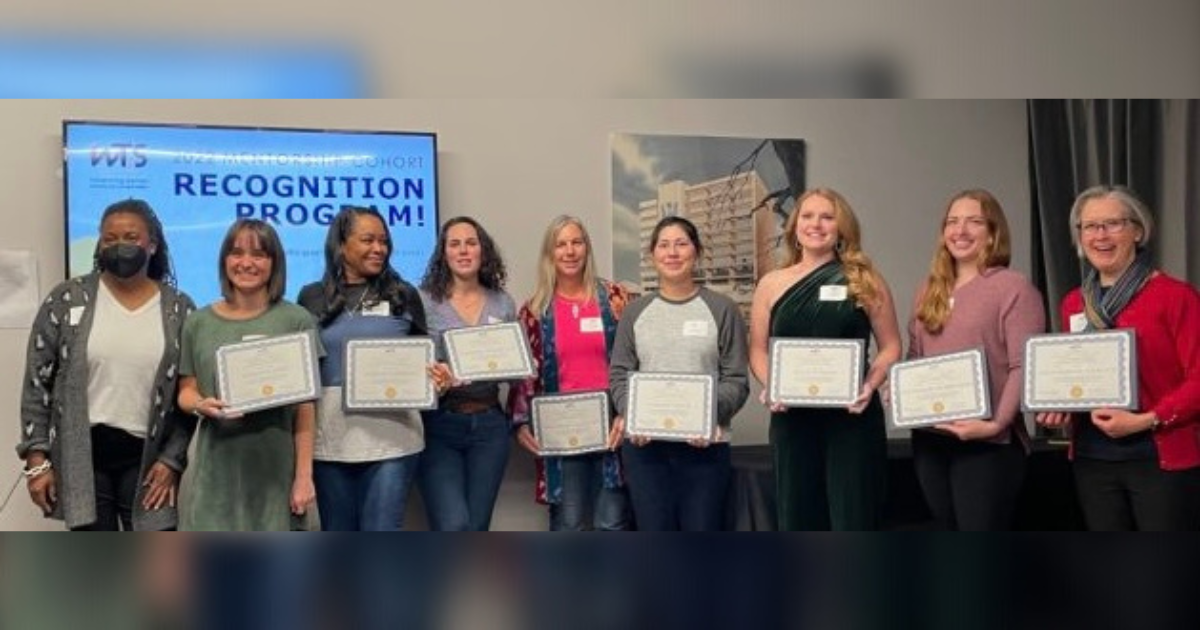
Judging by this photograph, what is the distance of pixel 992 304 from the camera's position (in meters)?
2.72

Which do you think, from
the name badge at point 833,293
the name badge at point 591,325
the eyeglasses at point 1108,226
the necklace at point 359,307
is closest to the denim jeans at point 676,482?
the name badge at point 591,325

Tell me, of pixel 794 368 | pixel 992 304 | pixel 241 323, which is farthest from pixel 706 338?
pixel 241 323

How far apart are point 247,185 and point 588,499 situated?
1.07m

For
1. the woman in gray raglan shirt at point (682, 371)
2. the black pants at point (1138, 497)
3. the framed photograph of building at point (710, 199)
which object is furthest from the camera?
the framed photograph of building at point (710, 199)

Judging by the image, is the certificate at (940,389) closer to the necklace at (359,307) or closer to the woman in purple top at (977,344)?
the woman in purple top at (977,344)

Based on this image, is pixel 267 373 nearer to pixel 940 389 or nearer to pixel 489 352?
pixel 489 352

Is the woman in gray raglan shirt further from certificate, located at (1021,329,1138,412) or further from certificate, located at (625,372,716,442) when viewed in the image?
certificate, located at (1021,329,1138,412)

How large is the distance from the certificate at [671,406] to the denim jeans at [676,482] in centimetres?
5

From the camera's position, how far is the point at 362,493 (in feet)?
9.33

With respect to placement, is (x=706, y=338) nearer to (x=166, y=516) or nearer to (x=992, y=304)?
(x=992, y=304)

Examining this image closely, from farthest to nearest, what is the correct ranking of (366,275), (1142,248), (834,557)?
(366,275)
(1142,248)
(834,557)

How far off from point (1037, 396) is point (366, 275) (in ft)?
4.66

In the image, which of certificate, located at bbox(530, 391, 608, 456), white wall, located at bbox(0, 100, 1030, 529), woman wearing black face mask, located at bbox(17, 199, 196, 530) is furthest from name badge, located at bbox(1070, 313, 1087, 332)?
woman wearing black face mask, located at bbox(17, 199, 196, 530)

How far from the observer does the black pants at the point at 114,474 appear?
270cm
